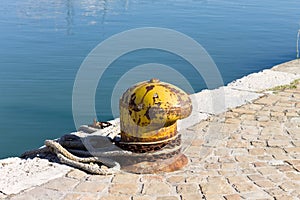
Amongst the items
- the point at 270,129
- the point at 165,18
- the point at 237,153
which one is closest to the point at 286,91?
the point at 270,129

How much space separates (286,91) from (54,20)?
14.1m

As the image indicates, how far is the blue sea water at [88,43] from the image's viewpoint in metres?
9.61

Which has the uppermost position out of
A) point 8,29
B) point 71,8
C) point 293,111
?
point 71,8

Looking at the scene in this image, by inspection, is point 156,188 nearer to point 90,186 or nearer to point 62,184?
point 90,186

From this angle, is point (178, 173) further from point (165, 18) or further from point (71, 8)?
point (71, 8)

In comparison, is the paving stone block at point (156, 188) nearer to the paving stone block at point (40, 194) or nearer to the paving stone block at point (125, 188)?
the paving stone block at point (125, 188)

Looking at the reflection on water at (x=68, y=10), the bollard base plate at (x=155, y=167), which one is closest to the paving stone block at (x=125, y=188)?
the bollard base plate at (x=155, y=167)

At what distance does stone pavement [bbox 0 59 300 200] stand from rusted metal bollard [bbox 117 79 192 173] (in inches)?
5.8

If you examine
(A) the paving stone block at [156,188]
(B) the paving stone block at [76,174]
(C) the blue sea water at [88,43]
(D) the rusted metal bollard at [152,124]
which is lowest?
(A) the paving stone block at [156,188]

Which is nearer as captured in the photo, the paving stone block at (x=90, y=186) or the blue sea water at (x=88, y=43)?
the paving stone block at (x=90, y=186)

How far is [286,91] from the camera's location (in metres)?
7.69

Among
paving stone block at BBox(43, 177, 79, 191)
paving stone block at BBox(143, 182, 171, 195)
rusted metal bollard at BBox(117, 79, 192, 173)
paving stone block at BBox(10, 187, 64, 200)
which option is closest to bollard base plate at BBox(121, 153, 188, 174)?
rusted metal bollard at BBox(117, 79, 192, 173)

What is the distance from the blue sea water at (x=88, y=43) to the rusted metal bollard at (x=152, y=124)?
3.48 meters

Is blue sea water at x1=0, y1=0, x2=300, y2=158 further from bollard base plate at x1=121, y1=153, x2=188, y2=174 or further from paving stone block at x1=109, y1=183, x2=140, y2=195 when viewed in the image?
paving stone block at x1=109, y1=183, x2=140, y2=195
